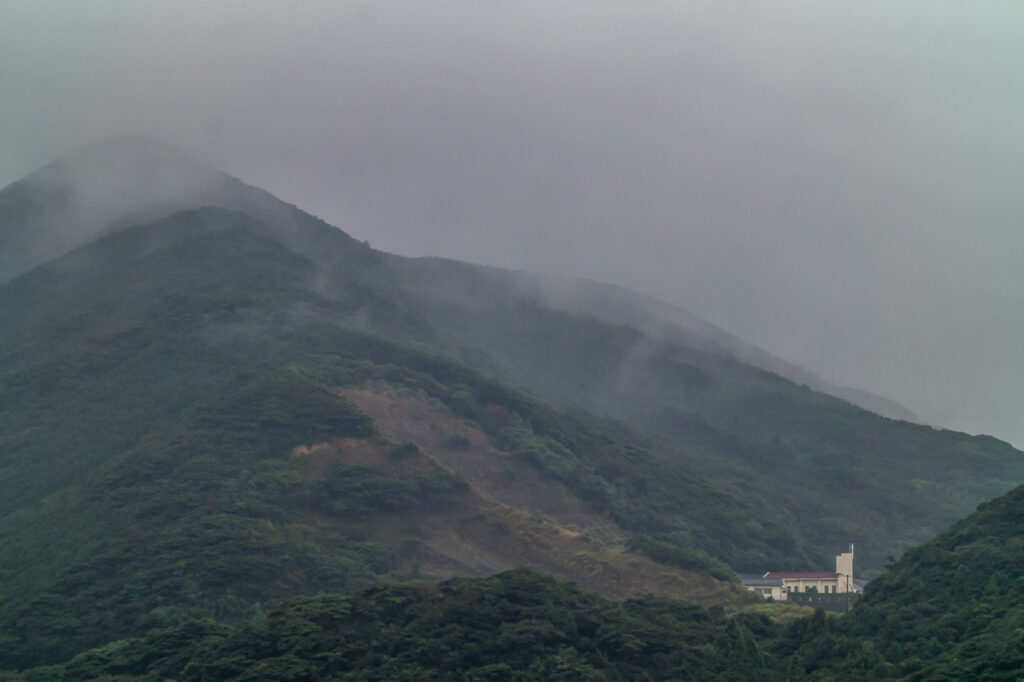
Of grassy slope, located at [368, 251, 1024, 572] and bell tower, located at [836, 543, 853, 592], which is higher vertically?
grassy slope, located at [368, 251, 1024, 572]

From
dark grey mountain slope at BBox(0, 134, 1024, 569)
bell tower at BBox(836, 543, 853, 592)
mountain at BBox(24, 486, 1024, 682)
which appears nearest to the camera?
mountain at BBox(24, 486, 1024, 682)

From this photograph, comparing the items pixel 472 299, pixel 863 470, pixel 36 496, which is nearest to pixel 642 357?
pixel 472 299

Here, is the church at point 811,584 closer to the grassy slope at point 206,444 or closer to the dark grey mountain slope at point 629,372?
the grassy slope at point 206,444

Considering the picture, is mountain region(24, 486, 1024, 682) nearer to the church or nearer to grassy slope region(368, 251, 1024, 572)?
the church

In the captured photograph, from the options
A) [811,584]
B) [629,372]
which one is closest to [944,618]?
[811,584]

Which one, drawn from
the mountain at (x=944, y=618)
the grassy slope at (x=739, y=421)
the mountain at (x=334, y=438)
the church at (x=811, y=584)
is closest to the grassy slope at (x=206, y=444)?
the mountain at (x=334, y=438)

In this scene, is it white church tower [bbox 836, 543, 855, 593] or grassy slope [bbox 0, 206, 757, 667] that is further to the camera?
white church tower [bbox 836, 543, 855, 593]

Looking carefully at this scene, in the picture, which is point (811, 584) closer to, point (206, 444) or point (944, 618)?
point (944, 618)

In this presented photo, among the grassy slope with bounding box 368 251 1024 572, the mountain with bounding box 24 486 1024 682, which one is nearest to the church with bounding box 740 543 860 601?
the grassy slope with bounding box 368 251 1024 572
